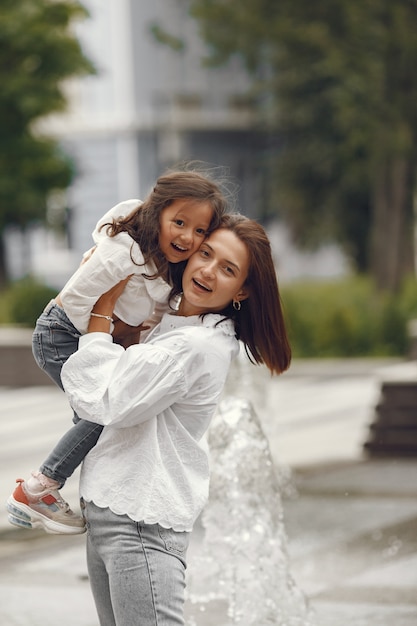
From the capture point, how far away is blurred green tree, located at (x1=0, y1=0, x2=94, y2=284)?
19.6 metres

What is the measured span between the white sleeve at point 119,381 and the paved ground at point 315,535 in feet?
7.04

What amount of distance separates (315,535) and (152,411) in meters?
3.74

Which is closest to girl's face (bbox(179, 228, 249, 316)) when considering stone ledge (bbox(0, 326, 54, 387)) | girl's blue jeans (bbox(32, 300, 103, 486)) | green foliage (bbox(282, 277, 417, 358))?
girl's blue jeans (bbox(32, 300, 103, 486))

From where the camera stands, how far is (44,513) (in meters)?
3.10

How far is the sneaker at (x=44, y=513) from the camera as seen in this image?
3095mm

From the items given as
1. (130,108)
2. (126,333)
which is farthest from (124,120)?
(126,333)

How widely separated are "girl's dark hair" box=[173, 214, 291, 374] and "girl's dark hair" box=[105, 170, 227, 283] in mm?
72

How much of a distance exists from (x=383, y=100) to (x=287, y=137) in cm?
A: 1124

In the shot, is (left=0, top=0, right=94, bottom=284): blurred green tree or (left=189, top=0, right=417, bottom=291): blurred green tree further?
(left=0, top=0, right=94, bottom=284): blurred green tree

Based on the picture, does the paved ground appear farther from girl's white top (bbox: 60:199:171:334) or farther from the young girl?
girl's white top (bbox: 60:199:171:334)

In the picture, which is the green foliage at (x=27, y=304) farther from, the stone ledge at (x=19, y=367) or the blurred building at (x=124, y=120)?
the blurred building at (x=124, y=120)

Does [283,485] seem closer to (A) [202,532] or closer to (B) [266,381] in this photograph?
(A) [202,532]

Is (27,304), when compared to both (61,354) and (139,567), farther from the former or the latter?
(139,567)

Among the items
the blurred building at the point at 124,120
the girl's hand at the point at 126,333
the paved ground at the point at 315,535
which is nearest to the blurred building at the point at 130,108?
the blurred building at the point at 124,120
